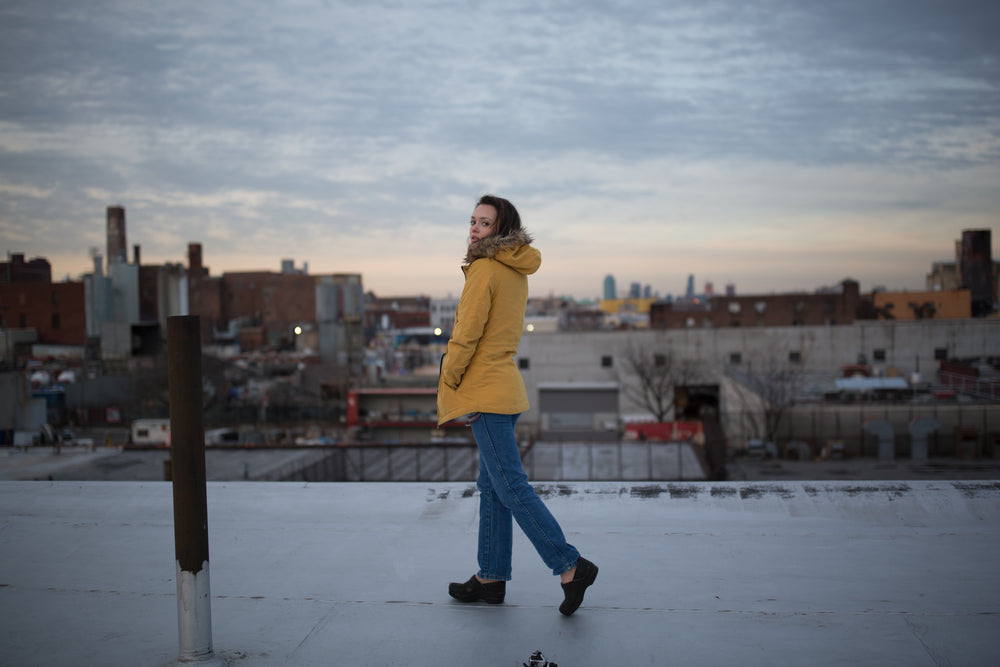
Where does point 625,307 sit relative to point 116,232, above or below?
below

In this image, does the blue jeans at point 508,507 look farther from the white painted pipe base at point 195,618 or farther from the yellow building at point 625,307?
the yellow building at point 625,307

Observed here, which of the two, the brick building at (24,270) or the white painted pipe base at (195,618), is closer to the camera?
the white painted pipe base at (195,618)

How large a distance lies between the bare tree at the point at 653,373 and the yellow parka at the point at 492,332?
32984mm

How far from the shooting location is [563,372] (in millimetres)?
36875

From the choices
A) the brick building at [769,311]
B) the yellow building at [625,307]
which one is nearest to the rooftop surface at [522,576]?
the brick building at [769,311]

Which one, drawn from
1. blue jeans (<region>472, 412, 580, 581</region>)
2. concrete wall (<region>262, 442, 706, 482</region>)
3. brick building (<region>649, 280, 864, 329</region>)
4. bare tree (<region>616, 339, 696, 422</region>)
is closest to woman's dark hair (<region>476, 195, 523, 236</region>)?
blue jeans (<region>472, 412, 580, 581</region>)

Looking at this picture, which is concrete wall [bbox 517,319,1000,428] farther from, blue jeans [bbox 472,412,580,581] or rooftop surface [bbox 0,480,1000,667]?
blue jeans [bbox 472,412,580,581]

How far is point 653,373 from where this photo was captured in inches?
1395

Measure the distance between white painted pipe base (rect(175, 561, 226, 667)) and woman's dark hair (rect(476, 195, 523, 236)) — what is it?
137cm

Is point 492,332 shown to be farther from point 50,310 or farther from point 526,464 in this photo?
point 50,310

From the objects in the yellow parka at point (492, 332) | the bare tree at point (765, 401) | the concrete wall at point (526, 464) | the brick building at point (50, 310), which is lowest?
the concrete wall at point (526, 464)

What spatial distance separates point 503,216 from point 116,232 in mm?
59502

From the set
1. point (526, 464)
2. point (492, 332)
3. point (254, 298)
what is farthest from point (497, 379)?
point (254, 298)

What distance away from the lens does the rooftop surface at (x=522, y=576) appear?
2189mm
